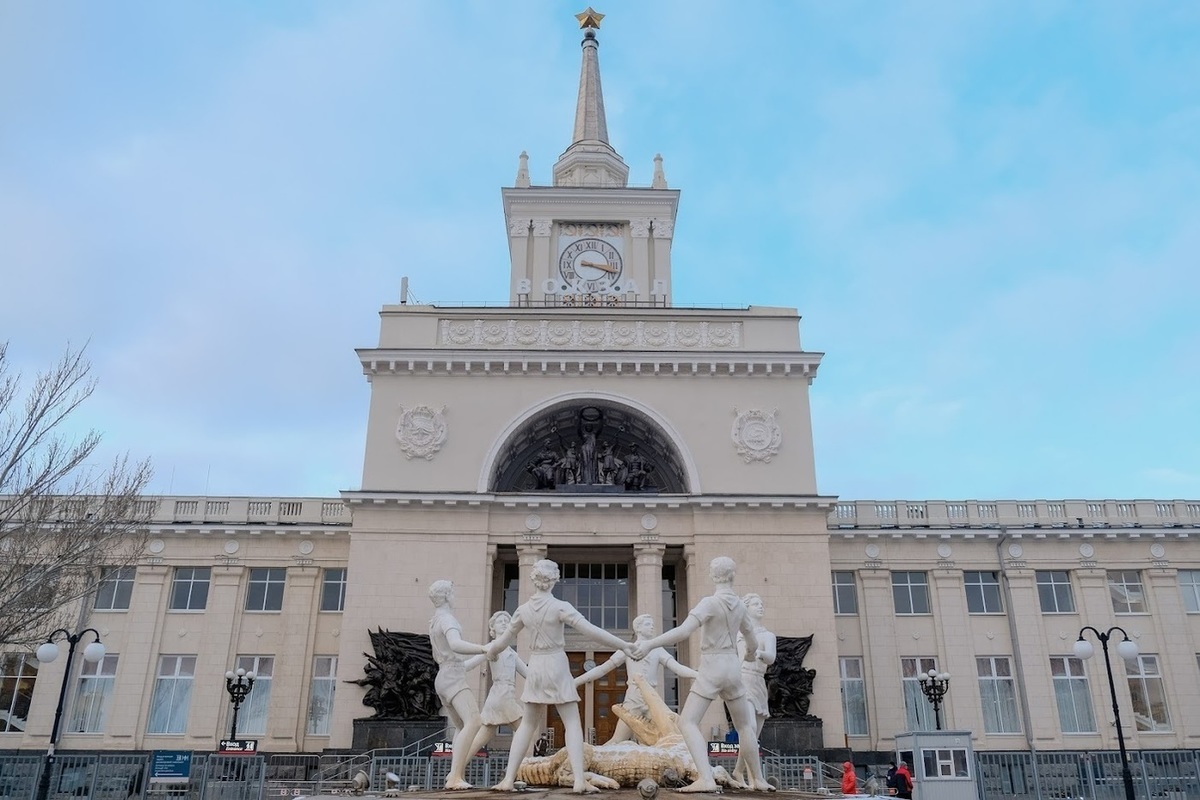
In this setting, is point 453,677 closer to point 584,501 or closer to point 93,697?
point 584,501

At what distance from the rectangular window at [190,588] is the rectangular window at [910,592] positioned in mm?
25834

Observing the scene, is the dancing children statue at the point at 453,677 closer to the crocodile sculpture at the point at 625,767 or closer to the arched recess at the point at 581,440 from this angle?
the crocodile sculpture at the point at 625,767

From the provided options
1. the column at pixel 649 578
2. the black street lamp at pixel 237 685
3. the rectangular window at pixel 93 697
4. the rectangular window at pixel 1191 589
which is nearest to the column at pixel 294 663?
the rectangular window at pixel 93 697

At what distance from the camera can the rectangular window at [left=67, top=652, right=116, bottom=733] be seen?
3191cm

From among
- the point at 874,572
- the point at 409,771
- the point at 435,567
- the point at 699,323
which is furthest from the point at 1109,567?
the point at 409,771

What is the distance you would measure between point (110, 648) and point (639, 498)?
20.1 meters

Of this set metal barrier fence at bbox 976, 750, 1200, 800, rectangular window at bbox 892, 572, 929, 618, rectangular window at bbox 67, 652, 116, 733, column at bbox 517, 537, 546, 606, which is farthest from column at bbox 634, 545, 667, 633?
rectangular window at bbox 67, 652, 116, 733

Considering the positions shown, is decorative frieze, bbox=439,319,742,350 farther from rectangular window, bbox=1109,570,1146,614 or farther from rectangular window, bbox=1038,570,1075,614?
rectangular window, bbox=1109,570,1146,614

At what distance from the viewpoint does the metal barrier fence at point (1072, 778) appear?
1930 cm

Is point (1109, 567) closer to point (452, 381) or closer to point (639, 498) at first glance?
point (639, 498)

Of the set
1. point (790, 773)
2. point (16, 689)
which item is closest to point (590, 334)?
point (790, 773)

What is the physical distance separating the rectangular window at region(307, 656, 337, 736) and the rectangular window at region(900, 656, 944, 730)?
20313 mm

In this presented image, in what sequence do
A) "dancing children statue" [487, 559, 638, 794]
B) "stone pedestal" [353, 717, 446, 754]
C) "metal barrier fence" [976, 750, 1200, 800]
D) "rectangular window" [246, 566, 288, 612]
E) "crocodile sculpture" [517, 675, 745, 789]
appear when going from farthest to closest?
"rectangular window" [246, 566, 288, 612] < "stone pedestal" [353, 717, 446, 754] < "metal barrier fence" [976, 750, 1200, 800] < "crocodile sculpture" [517, 675, 745, 789] < "dancing children statue" [487, 559, 638, 794]

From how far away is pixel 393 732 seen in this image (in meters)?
26.8
